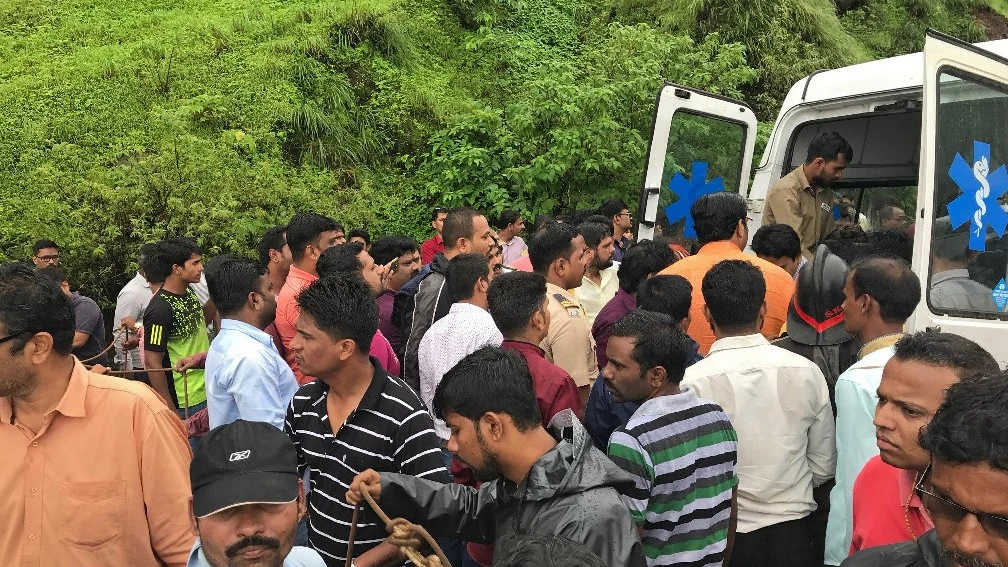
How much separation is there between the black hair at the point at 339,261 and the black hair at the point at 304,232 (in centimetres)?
38

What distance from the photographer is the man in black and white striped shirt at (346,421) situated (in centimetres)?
283

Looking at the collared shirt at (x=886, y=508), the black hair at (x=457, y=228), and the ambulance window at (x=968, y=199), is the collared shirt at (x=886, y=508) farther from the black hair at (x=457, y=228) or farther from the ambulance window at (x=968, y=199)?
the black hair at (x=457, y=228)

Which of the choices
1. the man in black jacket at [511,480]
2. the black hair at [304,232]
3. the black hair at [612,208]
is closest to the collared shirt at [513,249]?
the black hair at [612,208]

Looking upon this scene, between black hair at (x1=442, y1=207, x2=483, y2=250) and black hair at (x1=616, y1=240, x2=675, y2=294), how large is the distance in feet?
3.41

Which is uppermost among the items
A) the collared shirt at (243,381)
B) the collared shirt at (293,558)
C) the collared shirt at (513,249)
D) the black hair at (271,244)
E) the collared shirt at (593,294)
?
the collared shirt at (293,558)

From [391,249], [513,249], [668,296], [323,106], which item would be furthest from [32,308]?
[323,106]

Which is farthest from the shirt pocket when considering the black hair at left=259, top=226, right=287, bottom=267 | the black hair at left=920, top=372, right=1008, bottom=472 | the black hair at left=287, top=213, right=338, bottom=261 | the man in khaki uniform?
the man in khaki uniform

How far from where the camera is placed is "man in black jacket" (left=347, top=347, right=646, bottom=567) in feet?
7.25

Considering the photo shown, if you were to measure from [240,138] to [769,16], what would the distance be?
8.25 metres

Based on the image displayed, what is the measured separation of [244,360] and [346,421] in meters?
0.83

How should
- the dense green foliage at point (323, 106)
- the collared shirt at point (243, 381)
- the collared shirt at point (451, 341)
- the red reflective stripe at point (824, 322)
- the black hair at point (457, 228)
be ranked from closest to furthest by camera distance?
the collared shirt at point (243, 381) < the red reflective stripe at point (824, 322) < the collared shirt at point (451, 341) < the black hair at point (457, 228) < the dense green foliage at point (323, 106)

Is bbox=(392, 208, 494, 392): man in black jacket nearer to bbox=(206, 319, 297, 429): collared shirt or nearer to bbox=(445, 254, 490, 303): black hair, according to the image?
bbox=(445, 254, 490, 303): black hair

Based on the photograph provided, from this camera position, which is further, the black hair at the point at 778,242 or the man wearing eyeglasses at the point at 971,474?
the black hair at the point at 778,242

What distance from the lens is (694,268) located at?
15.0 feet
